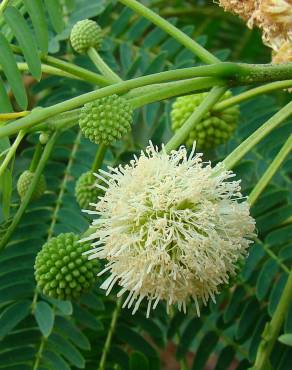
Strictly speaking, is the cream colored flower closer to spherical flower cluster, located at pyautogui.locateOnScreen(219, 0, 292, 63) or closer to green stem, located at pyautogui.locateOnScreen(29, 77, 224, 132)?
spherical flower cluster, located at pyautogui.locateOnScreen(219, 0, 292, 63)

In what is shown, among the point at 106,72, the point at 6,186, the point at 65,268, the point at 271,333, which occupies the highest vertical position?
the point at 106,72

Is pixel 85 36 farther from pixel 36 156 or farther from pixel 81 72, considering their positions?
pixel 36 156

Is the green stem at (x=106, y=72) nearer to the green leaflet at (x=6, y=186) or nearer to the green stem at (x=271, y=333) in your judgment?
the green leaflet at (x=6, y=186)

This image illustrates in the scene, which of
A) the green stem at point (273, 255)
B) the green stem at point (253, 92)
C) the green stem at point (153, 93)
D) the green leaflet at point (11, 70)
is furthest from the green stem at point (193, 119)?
the green stem at point (273, 255)

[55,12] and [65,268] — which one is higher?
[55,12]

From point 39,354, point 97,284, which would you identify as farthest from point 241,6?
point 39,354

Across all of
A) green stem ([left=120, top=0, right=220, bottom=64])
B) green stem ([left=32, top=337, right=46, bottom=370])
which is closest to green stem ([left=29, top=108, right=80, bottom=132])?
green stem ([left=120, top=0, right=220, bottom=64])

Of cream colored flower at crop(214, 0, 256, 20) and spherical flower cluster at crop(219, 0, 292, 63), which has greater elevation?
cream colored flower at crop(214, 0, 256, 20)
